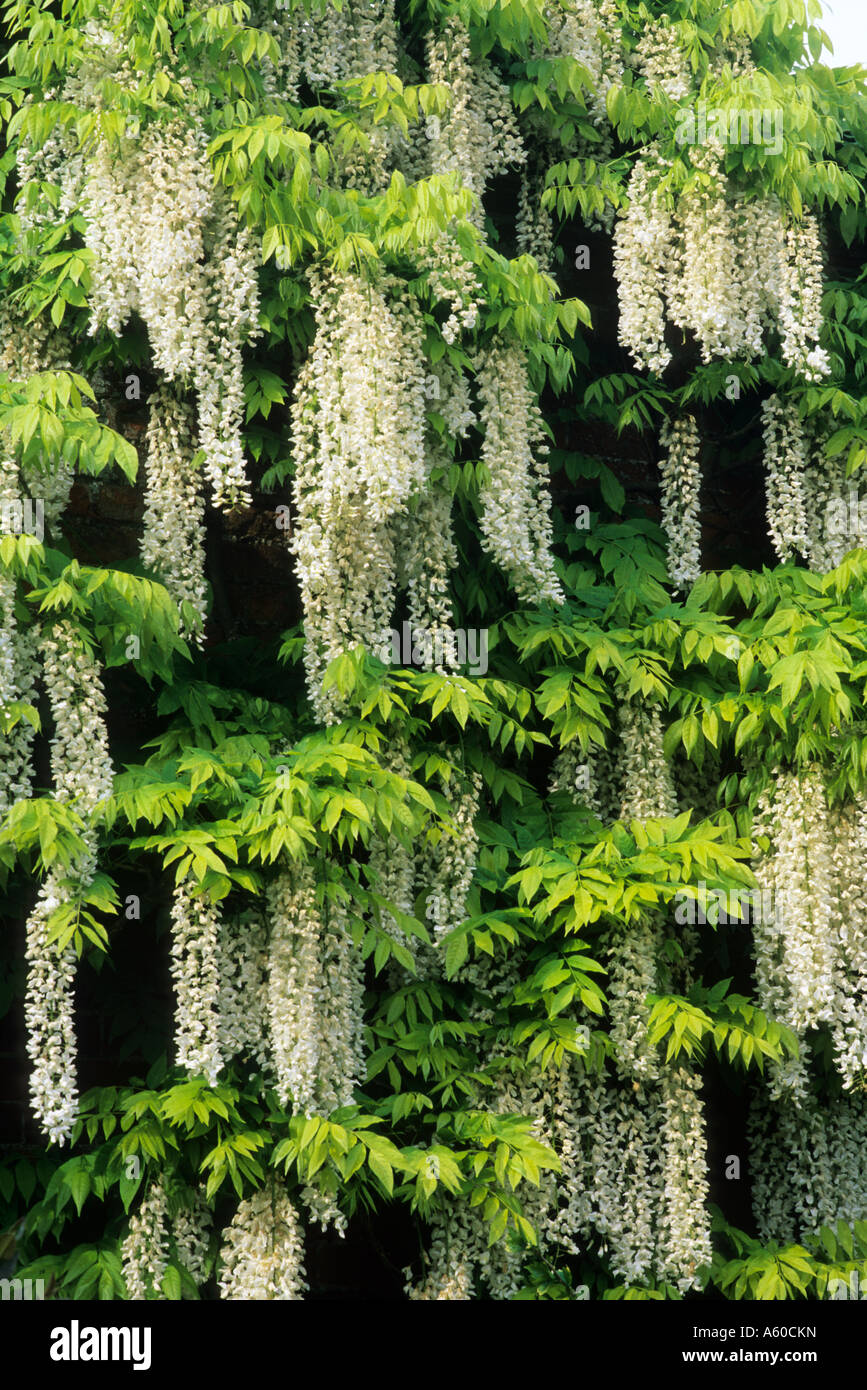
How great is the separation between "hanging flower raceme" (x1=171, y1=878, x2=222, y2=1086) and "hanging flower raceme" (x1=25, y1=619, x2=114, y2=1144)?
282 millimetres

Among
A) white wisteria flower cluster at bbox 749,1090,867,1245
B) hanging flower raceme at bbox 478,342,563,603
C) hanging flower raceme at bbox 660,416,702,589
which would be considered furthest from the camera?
hanging flower raceme at bbox 660,416,702,589

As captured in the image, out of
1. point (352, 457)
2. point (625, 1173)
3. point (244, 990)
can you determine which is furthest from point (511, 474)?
point (625, 1173)

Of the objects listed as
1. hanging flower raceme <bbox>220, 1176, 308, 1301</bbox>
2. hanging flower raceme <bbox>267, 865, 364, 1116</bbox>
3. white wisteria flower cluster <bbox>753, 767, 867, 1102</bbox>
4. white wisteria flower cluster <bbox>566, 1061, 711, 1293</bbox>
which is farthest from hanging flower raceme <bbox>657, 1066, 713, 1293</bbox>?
hanging flower raceme <bbox>220, 1176, 308, 1301</bbox>

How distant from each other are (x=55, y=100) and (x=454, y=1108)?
327 cm

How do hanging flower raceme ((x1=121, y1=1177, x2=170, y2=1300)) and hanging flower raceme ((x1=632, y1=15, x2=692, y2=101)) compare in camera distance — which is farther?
hanging flower raceme ((x1=632, y1=15, x2=692, y2=101))

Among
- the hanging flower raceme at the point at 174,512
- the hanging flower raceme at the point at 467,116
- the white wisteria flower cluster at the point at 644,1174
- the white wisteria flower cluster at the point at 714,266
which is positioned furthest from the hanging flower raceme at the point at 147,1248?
the hanging flower raceme at the point at 467,116

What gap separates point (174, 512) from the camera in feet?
15.7

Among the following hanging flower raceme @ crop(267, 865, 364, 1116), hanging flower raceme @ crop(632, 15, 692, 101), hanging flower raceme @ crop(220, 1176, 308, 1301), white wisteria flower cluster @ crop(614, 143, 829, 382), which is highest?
hanging flower raceme @ crop(632, 15, 692, 101)

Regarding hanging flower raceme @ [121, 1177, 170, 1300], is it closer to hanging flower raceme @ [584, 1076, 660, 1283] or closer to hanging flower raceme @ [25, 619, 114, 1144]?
hanging flower raceme @ [25, 619, 114, 1144]

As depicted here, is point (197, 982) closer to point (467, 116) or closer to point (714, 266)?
point (714, 266)

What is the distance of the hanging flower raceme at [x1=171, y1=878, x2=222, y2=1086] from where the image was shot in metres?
4.29

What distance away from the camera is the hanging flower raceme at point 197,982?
4.29 meters

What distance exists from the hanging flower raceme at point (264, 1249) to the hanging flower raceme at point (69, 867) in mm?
553
